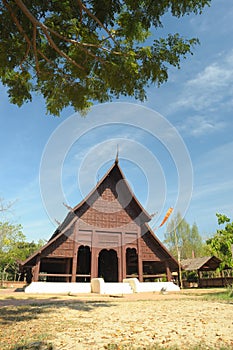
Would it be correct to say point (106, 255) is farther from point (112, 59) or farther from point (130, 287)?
point (112, 59)

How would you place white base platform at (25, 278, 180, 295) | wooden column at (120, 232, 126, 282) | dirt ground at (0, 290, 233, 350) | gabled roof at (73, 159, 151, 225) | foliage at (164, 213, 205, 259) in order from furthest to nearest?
foliage at (164, 213, 205, 259) < gabled roof at (73, 159, 151, 225) < wooden column at (120, 232, 126, 282) < white base platform at (25, 278, 180, 295) < dirt ground at (0, 290, 233, 350)

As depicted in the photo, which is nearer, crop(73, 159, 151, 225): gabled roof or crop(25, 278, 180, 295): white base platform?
crop(25, 278, 180, 295): white base platform

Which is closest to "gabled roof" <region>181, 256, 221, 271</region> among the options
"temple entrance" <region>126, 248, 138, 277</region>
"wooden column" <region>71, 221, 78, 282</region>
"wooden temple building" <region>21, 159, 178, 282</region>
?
"temple entrance" <region>126, 248, 138, 277</region>

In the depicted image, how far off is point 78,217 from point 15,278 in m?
30.2

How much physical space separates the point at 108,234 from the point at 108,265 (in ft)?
20.8

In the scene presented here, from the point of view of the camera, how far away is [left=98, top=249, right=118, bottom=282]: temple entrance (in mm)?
22734

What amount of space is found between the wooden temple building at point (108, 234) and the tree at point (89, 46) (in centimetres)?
1169

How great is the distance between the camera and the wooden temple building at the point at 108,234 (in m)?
16.8

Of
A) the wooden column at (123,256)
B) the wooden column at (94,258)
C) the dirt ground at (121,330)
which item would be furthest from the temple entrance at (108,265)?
the dirt ground at (121,330)

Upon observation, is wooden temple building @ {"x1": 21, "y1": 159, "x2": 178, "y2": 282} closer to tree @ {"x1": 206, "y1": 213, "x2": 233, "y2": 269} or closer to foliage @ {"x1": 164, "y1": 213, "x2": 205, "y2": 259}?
tree @ {"x1": 206, "y1": 213, "x2": 233, "y2": 269}

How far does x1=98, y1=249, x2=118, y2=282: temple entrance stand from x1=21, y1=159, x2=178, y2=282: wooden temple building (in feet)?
7.85

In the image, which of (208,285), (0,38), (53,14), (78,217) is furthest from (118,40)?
(208,285)

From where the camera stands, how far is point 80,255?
74.5 feet

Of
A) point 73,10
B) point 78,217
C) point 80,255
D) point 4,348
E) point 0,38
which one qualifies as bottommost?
point 4,348
